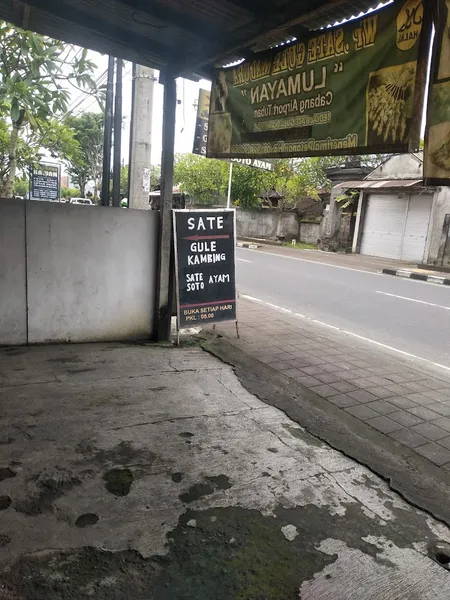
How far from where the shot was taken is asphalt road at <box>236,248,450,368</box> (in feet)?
22.4

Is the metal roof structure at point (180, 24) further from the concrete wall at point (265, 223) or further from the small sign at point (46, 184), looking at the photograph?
the concrete wall at point (265, 223)

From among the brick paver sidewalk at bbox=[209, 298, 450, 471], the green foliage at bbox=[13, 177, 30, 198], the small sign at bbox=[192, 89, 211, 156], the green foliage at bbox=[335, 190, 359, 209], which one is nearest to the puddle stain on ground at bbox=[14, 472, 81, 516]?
the brick paver sidewalk at bbox=[209, 298, 450, 471]

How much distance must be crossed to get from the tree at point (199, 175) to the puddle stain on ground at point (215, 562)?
26.5 m

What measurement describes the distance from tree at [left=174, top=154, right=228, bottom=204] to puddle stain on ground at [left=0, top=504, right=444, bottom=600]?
2653cm

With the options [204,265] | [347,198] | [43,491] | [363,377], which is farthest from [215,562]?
[347,198]

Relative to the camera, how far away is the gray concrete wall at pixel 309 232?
26422 mm

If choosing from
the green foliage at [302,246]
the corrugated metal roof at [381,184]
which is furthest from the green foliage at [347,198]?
the green foliage at [302,246]

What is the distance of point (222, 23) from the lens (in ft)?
14.1

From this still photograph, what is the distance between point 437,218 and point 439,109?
1628cm

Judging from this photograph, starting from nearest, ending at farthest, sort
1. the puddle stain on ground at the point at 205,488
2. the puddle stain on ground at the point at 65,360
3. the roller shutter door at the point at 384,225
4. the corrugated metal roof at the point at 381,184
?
the puddle stain on ground at the point at 205,488, the puddle stain on ground at the point at 65,360, the corrugated metal roof at the point at 381,184, the roller shutter door at the point at 384,225

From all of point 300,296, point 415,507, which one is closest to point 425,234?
point 300,296

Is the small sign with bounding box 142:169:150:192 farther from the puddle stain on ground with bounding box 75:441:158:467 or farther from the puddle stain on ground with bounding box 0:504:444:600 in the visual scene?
the puddle stain on ground with bounding box 0:504:444:600

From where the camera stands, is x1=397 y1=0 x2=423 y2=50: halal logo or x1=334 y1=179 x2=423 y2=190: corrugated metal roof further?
x1=334 y1=179 x2=423 y2=190: corrugated metal roof

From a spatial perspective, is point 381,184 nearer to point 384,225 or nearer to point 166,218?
point 384,225
